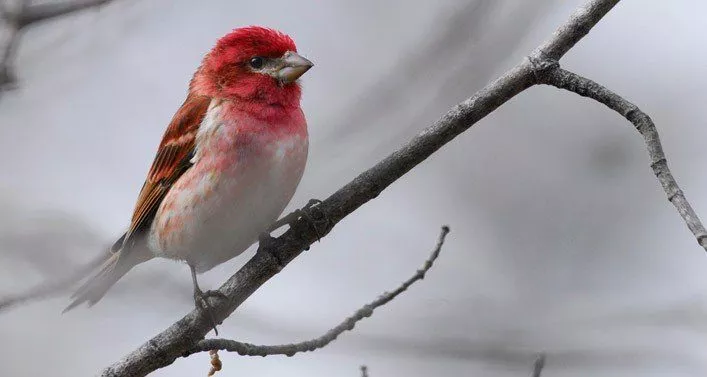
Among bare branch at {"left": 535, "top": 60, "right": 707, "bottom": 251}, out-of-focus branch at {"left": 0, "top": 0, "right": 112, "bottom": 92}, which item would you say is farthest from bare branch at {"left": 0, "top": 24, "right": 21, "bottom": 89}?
bare branch at {"left": 535, "top": 60, "right": 707, "bottom": 251}

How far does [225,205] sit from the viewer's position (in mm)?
5730

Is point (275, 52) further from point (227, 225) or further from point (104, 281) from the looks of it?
point (104, 281)

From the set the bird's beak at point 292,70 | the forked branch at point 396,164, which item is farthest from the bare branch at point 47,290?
the bird's beak at point 292,70

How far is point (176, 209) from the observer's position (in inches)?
241

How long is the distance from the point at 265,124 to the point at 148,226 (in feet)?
4.37

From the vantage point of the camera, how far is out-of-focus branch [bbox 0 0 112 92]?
10.4ft

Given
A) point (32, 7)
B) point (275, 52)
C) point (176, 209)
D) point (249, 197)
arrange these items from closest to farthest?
point (32, 7)
point (249, 197)
point (176, 209)
point (275, 52)

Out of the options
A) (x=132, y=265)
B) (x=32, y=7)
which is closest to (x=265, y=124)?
(x=132, y=265)

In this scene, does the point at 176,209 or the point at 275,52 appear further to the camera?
the point at 275,52

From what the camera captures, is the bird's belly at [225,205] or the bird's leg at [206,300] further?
the bird's belly at [225,205]

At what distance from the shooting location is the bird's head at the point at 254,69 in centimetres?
628

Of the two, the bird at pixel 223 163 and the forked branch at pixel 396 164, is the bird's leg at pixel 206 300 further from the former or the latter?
the bird at pixel 223 163

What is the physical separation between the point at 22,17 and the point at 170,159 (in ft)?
11.0

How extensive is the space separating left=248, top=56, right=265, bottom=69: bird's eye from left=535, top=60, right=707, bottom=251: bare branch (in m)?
2.67
